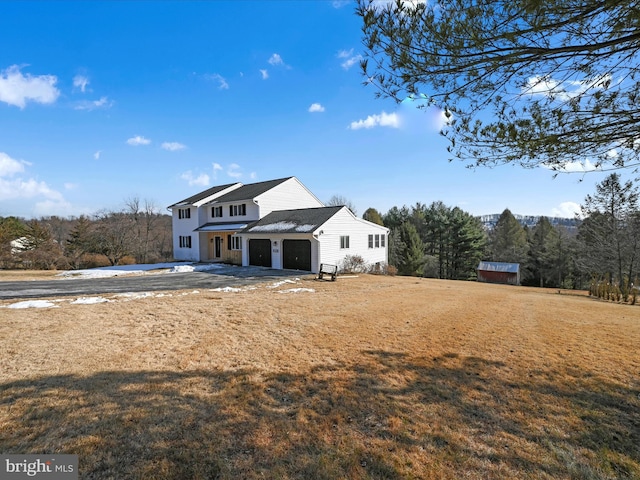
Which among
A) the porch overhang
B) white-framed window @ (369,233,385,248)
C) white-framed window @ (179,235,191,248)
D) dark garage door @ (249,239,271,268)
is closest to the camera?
dark garage door @ (249,239,271,268)

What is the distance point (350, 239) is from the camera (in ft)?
68.5

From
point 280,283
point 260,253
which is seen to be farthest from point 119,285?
point 260,253

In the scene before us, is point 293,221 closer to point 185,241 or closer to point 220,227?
point 220,227

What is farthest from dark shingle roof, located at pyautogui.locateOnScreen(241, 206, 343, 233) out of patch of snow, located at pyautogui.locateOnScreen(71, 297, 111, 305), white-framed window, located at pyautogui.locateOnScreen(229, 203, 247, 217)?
patch of snow, located at pyautogui.locateOnScreen(71, 297, 111, 305)

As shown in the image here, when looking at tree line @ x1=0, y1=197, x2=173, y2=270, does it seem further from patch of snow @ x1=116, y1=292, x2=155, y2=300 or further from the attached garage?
patch of snow @ x1=116, y1=292, x2=155, y2=300

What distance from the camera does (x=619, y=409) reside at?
402 centimetres

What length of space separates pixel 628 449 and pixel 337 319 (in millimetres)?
5768

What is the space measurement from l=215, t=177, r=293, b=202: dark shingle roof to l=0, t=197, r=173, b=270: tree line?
32.6 ft

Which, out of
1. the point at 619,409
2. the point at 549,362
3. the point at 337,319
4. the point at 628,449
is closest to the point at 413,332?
the point at 337,319

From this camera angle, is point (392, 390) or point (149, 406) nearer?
point (149, 406)

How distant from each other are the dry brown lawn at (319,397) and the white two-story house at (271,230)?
11737mm

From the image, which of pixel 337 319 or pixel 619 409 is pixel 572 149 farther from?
pixel 337 319

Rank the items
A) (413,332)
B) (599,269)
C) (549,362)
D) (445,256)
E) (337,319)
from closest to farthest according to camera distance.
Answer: (549,362)
(413,332)
(337,319)
(599,269)
(445,256)

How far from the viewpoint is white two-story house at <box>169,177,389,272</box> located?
64.4 feet
